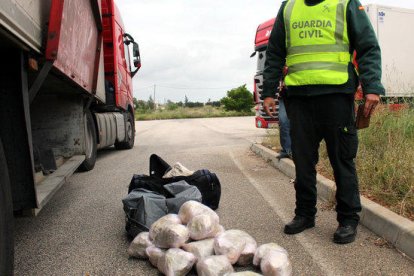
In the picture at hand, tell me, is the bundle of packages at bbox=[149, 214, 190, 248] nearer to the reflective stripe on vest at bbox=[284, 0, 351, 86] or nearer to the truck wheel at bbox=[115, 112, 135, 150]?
the reflective stripe on vest at bbox=[284, 0, 351, 86]

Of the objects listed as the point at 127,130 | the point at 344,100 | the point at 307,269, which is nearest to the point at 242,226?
the point at 307,269

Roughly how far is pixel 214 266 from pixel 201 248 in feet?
0.94

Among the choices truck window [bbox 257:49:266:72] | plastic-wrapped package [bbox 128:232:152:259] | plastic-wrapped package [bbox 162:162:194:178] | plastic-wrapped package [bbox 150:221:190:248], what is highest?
truck window [bbox 257:49:266:72]

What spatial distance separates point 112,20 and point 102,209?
5.01 metres

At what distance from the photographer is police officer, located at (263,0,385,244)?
10.7 ft

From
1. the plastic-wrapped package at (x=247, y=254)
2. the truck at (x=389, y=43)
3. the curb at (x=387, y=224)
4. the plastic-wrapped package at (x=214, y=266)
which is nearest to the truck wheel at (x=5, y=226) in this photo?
the plastic-wrapped package at (x=214, y=266)

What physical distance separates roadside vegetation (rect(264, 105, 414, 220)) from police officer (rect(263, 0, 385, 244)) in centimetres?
63

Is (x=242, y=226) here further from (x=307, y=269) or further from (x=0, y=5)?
(x=0, y=5)

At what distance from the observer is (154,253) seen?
9.73 feet

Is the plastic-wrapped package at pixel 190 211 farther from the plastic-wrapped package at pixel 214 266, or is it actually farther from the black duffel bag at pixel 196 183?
the black duffel bag at pixel 196 183

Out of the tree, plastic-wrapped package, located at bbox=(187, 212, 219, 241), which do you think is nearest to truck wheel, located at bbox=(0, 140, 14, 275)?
plastic-wrapped package, located at bbox=(187, 212, 219, 241)

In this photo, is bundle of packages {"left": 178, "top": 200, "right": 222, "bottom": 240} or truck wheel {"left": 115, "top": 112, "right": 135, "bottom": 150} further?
truck wheel {"left": 115, "top": 112, "right": 135, "bottom": 150}

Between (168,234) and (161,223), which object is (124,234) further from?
(168,234)

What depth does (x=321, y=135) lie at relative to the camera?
11.8 ft
